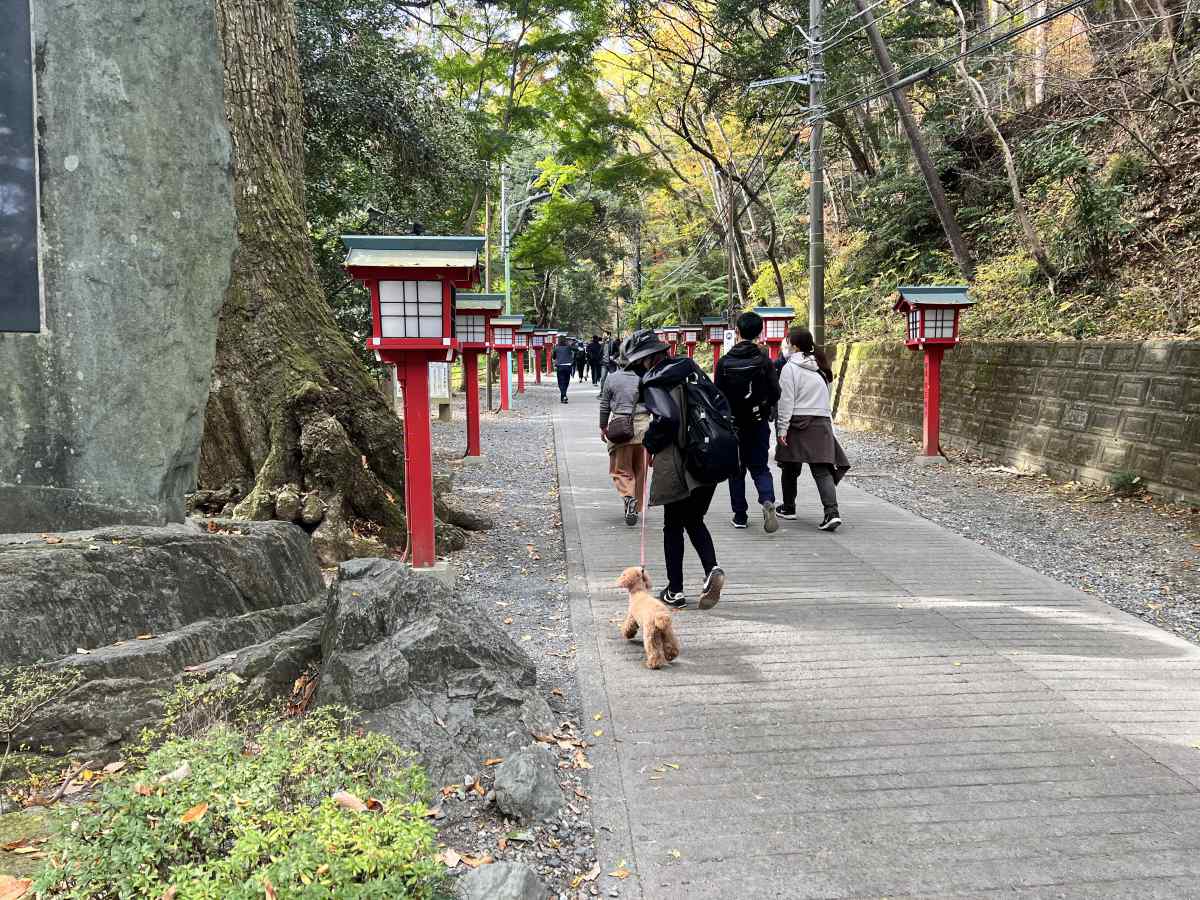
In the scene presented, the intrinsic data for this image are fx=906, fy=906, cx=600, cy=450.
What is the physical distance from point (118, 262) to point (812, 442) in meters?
5.90

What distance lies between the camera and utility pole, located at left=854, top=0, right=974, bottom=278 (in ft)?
51.3

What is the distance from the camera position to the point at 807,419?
827 centimetres

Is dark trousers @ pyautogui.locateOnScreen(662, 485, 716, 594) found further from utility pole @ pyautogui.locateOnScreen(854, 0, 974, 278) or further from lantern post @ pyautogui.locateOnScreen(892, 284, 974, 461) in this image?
utility pole @ pyautogui.locateOnScreen(854, 0, 974, 278)

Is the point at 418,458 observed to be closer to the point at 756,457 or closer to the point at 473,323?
the point at 756,457

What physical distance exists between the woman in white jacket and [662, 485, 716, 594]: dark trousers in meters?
2.65

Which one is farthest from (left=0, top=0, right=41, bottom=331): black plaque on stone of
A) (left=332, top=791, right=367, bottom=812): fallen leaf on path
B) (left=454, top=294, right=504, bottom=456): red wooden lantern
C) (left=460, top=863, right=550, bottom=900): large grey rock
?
(left=454, top=294, right=504, bottom=456): red wooden lantern

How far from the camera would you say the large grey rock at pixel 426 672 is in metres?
3.66

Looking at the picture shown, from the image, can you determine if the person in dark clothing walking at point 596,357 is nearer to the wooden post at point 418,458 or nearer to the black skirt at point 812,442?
the black skirt at point 812,442

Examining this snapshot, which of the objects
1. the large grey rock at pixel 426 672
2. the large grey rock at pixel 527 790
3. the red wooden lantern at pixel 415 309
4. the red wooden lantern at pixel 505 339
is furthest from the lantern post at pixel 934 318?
the red wooden lantern at pixel 505 339

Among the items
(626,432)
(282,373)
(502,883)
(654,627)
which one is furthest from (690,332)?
(502,883)

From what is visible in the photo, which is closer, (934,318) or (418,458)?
(418,458)

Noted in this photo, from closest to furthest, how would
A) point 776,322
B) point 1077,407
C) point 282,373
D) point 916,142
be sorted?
point 282,373 → point 1077,407 → point 776,322 → point 916,142

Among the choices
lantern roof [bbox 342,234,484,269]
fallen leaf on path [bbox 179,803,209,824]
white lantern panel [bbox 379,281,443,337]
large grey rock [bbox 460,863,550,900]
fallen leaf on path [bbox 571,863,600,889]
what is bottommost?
fallen leaf on path [bbox 571,863,600,889]

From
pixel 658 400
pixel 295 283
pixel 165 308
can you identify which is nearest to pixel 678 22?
pixel 295 283
